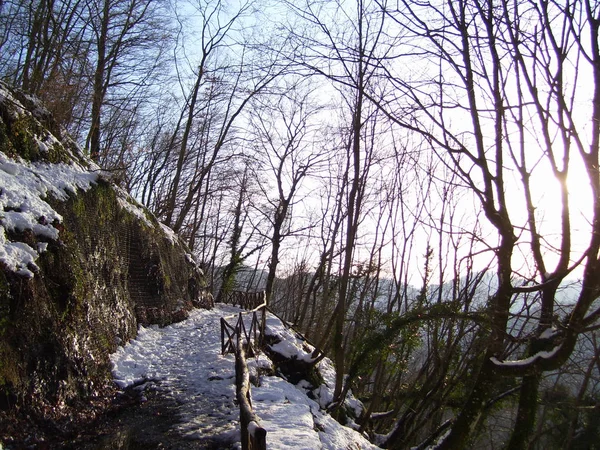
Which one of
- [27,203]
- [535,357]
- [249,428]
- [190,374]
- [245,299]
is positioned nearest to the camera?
[249,428]

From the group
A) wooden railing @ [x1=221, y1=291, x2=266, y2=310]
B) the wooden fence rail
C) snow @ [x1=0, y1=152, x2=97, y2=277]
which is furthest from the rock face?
wooden railing @ [x1=221, y1=291, x2=266, y2=310]

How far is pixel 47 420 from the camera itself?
178 inches

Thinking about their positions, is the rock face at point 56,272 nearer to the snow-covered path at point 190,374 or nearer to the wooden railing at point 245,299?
the snow-covered path at point 190,374

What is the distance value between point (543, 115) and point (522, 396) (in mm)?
4117

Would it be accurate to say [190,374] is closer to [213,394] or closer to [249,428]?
[213,394]

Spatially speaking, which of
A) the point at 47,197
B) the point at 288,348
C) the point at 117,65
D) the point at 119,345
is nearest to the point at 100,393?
the point at 119,345

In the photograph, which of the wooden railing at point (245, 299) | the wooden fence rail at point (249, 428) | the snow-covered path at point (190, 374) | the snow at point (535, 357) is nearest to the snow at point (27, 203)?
the snow-covered path at point (190, 374)

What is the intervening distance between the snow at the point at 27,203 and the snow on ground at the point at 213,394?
255 centimetres

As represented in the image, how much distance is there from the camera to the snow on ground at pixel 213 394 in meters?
5.48

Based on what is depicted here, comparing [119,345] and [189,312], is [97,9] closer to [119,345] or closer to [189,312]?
[189,312]

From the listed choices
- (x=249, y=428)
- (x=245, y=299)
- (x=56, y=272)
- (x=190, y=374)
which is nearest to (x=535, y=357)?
(x=249, y=428)

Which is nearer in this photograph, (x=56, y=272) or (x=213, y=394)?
(x=56, y=272)

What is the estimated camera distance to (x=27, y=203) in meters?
5.50

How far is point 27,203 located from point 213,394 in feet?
13.1
